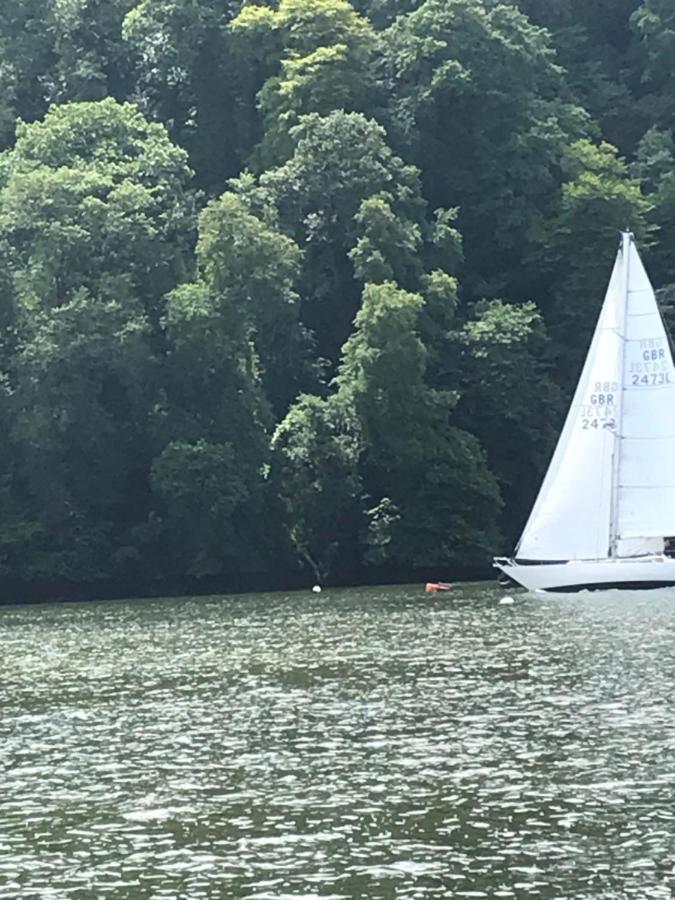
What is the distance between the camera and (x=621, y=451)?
61.2m

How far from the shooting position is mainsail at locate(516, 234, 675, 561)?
60812 millimetres

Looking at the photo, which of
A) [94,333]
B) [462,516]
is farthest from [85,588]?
[462,516]

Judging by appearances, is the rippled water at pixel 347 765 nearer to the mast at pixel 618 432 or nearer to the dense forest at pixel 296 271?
the mast at pixel 618 432

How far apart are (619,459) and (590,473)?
1029mm

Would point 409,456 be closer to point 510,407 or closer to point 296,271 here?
point 510,407

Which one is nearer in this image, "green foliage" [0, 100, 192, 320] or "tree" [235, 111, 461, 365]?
"green foliage" [0, 100, 192, 320]

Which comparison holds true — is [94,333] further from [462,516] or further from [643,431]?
[643,431]

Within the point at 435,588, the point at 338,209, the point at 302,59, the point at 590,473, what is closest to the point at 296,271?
the point at 338,209

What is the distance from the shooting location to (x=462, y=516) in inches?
2813

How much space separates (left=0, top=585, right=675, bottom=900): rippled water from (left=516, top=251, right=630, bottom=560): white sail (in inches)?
624

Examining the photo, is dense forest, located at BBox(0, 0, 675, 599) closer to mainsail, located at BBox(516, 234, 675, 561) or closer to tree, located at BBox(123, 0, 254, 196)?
tree, located at BBox(123, 0, 254, 196)

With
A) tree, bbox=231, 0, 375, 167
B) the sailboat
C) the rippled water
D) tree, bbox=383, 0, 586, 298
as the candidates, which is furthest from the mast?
tree, bbox=231, 0, 375, 167

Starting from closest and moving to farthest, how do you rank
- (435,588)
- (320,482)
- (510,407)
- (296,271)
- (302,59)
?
(435,588), (320,482), (510,407), (296,271), (302,59)

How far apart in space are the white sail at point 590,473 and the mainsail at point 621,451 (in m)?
0.03
